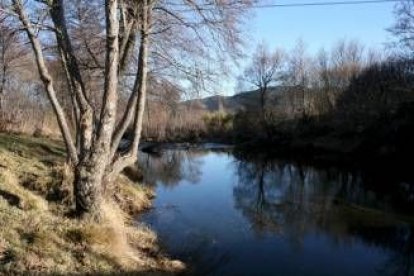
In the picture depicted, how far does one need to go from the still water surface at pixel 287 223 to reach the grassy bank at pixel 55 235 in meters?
1.37

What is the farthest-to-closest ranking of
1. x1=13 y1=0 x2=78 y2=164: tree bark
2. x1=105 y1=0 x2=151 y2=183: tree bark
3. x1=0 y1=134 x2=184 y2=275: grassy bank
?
x1=105 y1=0 x2=151 y2=183: tree bark, x1=13 y1=0 x2=78 y2=164: tree bark, x1=0 y1=134 x2=184 y2=275: grassy bank

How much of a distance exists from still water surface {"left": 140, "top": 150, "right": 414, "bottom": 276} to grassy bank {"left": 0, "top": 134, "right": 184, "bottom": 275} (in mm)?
1367

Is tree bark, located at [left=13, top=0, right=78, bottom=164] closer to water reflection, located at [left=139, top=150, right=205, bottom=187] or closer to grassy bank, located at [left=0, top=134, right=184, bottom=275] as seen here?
grassy bank, located at [left=0, top=134, right=184, bottom=275]

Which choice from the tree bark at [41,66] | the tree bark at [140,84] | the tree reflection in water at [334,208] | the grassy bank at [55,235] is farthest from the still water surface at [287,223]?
the tree bark at [41,66]

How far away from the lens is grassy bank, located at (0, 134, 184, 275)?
8.88m

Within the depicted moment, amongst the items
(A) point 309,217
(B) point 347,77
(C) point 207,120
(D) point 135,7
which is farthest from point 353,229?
(C) point 207,120

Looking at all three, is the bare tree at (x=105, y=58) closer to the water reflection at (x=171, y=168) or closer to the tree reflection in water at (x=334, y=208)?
the tree reflection in water at (x=334, y=208)

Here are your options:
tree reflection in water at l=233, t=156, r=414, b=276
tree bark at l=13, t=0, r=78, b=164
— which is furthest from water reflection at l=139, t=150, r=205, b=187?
tree bark at l=13, t=0, r=78, b=164

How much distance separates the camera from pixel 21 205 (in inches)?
452

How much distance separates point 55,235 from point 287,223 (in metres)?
9.83

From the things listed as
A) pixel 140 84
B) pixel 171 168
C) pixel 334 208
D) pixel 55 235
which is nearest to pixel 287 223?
pixel 334 208

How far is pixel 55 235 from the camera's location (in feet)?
32.8

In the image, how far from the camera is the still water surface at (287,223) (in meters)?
13.8

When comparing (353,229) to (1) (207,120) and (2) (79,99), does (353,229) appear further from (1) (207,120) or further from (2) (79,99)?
(1) (207,120)
